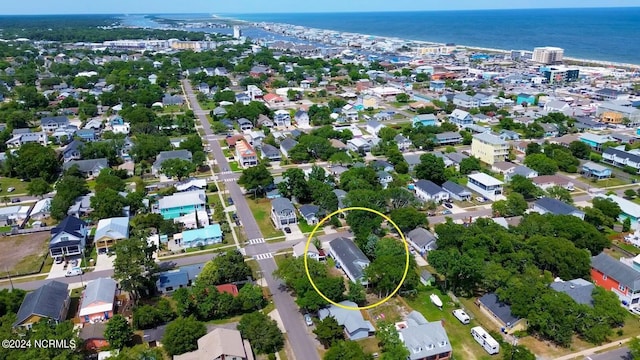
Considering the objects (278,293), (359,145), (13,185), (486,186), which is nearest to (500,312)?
(278,293)

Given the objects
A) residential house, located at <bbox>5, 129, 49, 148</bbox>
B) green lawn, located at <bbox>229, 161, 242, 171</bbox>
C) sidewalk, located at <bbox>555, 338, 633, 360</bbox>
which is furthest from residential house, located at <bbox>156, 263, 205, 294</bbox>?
residential house, located at <bbox>5, 129, 49, 148</bbox>

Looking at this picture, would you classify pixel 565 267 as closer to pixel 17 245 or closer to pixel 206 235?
pixel 206 235

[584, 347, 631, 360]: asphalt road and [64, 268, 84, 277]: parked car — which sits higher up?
[584, 347, 631, 360]: asphalt road

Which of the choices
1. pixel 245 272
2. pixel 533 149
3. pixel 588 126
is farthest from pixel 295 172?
pixel 588 126

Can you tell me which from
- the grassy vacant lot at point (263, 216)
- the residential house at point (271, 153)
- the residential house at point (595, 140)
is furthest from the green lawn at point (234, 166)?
the residential house at point (595, 140)

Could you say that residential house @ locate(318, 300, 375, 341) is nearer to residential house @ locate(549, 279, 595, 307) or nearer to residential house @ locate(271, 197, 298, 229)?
residential house @ locate(549, 279, 595, 307)

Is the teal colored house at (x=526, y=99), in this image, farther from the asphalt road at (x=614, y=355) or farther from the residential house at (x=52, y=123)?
the residential house at (x=52, y=123)
